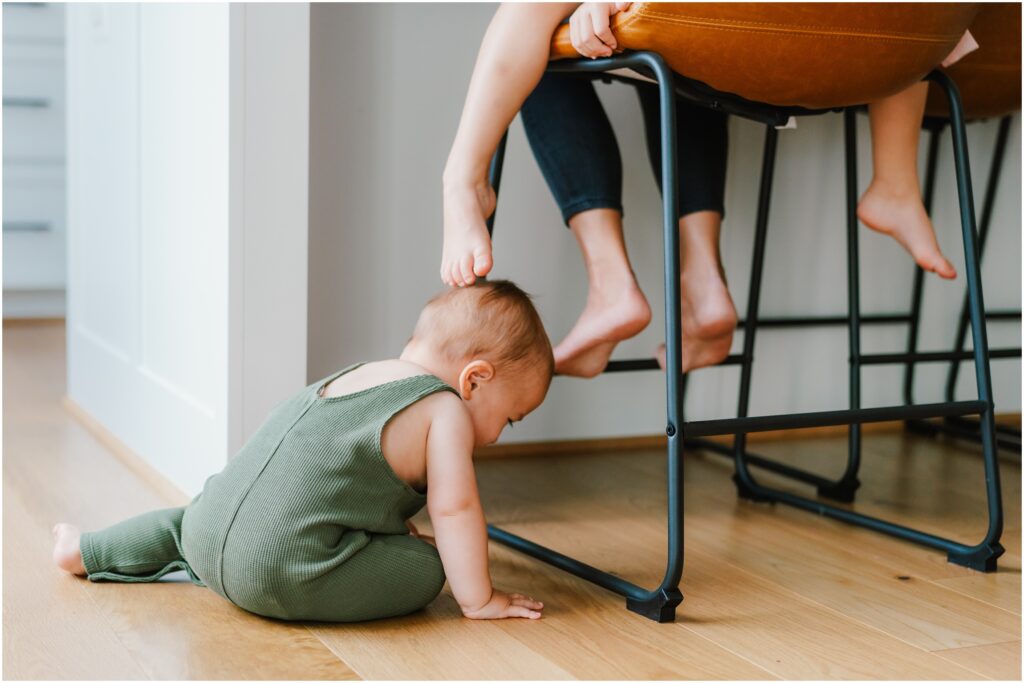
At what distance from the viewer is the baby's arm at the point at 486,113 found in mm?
1075

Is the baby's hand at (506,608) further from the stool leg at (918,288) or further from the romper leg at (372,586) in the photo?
the stool leg at (918,288)

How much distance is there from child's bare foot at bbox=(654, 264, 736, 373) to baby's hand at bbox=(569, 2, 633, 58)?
0.39m

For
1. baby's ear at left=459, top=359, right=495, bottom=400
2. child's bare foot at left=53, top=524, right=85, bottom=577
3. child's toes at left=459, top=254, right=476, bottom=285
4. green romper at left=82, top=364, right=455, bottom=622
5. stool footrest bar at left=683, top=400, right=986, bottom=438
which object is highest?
child's toes at left=459, top=254, right=476, bottom=285

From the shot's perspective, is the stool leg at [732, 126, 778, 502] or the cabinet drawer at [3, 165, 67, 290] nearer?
the stool leg at [732, 126, 778, 502]

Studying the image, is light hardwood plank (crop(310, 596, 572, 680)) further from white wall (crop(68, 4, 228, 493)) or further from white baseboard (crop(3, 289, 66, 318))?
white baseboard (crop(3, 289, 66, 318))

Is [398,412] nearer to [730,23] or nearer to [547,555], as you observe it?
[547,555]

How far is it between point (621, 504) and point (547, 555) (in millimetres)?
304

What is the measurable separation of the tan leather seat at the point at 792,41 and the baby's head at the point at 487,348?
26 cm

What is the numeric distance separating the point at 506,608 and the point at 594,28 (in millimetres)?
521

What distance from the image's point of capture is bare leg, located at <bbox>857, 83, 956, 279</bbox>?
4.25 ft

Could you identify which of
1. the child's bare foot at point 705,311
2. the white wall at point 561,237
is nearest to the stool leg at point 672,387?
the child's bare foot at point 705,311

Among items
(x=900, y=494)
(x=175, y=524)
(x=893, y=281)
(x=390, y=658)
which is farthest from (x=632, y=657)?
(x=893, y=281)

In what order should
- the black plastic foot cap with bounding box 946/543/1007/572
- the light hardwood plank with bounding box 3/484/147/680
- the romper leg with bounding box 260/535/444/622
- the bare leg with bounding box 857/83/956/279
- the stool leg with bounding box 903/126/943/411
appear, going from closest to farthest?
the light hardwood plank with bounding box 3/484/147/680 → the romper leg with bounding box 260/535/444/622 → the black plastic foot cap with bounding box 946/543/1007/572 → the bare leg with bounding box 857/83/956/279 → the stool leg with bounding box 903/126/943/411

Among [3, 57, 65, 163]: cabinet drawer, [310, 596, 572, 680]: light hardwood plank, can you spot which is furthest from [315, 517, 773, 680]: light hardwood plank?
[3, 57, 65, 163]: cabinet drawer
